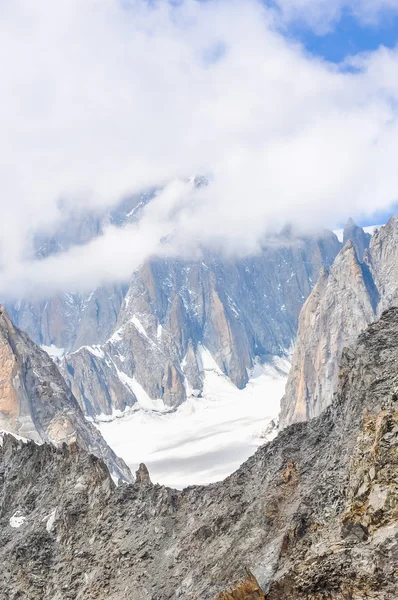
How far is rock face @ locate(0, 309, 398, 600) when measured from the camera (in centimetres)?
2292

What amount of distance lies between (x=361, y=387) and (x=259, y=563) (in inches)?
444

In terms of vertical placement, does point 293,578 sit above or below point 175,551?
below

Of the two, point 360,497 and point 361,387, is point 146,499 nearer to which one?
point 361,387

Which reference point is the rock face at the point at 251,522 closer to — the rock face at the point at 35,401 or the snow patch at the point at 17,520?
the snow patch at the point at 17,520

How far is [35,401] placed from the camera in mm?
159750

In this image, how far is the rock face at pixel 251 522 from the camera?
22.9 meters

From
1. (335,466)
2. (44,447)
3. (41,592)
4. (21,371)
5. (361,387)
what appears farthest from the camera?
(21,371)

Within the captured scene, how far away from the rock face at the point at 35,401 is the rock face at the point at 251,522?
3821 inches

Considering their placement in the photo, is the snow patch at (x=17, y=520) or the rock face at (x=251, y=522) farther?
the snow patch at (x=17, y=520)

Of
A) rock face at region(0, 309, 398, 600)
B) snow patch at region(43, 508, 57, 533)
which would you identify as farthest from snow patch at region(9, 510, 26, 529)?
snow patch at region(43, 508, 57, 533)

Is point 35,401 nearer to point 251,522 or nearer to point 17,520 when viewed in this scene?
point 17,520

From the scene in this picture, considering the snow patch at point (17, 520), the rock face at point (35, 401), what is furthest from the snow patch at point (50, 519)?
the rock face at point (35, 401)

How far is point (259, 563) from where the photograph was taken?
2683cm

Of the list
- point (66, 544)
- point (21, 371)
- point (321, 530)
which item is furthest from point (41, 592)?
point (21, 371)
